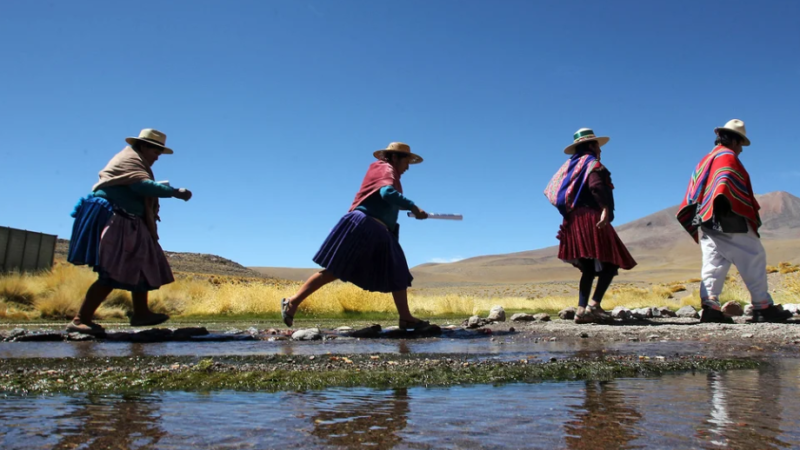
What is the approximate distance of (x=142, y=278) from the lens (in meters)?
6.30

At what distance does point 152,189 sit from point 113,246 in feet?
2.07

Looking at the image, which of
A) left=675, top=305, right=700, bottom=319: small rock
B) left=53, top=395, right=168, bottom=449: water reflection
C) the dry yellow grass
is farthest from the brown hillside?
left=53, top=395, right=168, bottom=449: water reflection

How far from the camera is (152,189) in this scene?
6.14 metres

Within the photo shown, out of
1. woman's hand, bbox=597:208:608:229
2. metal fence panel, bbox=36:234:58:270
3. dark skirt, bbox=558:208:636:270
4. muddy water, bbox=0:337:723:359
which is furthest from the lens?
metal fence panel, bbox=36:234:58:270

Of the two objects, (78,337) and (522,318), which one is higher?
(522,318)

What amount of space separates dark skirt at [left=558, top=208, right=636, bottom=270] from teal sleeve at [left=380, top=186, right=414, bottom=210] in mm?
2045

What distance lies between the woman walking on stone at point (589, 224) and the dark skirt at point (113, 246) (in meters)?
4.54

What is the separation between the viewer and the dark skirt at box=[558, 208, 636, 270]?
7520 mm

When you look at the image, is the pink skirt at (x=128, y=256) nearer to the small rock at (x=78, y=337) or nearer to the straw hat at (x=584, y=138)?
the small rock at (x=78, y=337)

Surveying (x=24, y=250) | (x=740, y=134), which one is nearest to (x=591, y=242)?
(x=740, y=134)

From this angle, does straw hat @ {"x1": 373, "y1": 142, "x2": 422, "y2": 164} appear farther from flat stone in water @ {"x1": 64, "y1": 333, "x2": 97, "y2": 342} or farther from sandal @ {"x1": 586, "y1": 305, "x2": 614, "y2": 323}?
flat stone in water @ {"x1": 64, "y1": 333, "x2": 97, "y2": 342}

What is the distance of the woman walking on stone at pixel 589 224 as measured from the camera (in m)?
7.53

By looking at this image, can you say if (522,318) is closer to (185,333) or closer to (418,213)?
(418,213)

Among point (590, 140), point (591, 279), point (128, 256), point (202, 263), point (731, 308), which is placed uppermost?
point (202, 263)
